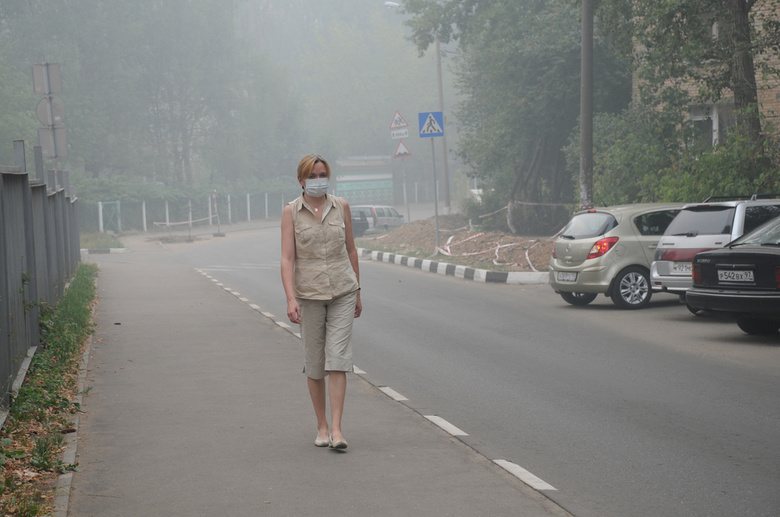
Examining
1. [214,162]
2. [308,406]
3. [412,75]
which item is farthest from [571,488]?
[412,75]

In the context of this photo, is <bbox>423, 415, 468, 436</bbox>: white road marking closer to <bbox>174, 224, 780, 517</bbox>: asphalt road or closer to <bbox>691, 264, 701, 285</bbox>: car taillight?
<bbox>174, 224, 780, 517</bbox>: asphalt road

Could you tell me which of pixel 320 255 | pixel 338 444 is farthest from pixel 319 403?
pixel 320 255

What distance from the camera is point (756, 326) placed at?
449 inches

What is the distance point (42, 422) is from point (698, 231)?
9054 mm

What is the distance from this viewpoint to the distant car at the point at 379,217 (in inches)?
1623

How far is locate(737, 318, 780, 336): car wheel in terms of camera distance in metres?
11.4

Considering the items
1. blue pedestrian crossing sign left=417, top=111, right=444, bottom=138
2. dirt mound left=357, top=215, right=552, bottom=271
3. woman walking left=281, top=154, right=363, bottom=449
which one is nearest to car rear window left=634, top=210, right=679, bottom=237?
dirt mound left=357, top=215, right=552, bottom=271

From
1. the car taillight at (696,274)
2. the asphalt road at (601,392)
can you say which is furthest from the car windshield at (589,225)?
the car taillight at (696,274)

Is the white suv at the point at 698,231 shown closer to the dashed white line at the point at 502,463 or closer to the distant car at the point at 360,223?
the dashed white line at the point at 502,463

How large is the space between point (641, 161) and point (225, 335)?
1197 centimetres

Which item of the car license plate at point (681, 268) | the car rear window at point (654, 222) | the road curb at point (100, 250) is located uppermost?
the car rear window at point (654, 222)

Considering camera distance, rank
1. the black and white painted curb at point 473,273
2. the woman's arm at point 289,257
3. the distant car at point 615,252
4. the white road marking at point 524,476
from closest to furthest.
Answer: the white road marking at point 524,476
the woman's arm at point 289,257
the distant car at point 615,252
the black and white painted curb at point 473,273

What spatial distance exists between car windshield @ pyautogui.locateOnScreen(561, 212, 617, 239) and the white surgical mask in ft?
29.1

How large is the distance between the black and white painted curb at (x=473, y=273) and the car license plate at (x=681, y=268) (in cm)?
615
